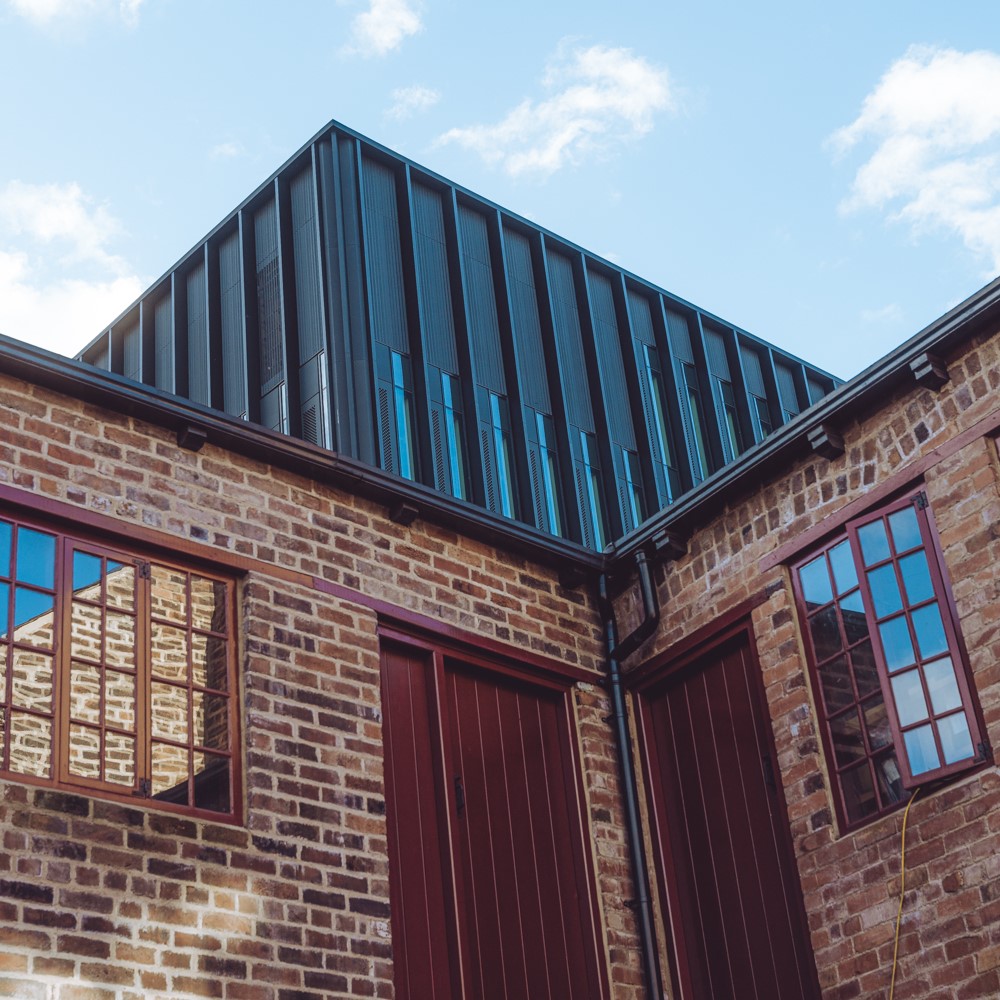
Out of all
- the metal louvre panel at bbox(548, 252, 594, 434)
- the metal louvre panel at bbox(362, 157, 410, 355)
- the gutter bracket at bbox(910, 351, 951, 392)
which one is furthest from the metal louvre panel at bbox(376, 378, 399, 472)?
the gutter bracket at bbox(910, 351, 951, 392)

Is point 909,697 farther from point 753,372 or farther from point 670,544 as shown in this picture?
point 753,372

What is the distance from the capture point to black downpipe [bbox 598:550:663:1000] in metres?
10.2

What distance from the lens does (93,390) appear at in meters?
9.19

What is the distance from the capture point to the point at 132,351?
75.9ft

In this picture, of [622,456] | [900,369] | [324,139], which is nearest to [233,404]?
[324,139]

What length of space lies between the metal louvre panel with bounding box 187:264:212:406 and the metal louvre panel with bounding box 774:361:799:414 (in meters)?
9.29

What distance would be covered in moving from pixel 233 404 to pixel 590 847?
11.1m

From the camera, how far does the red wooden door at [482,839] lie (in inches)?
372

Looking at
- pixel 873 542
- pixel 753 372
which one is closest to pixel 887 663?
pixel 873 542

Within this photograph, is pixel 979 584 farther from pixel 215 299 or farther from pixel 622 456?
pixel 215 299

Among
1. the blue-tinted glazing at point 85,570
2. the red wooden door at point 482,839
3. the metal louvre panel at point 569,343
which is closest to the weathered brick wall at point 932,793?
the red wooden door at point 482,839

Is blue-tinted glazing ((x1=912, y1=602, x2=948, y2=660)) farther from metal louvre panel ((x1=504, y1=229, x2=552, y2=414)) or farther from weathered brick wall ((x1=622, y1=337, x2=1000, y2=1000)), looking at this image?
metal louvre panel ((x1=504, y1=229, x2=552, y2=414))

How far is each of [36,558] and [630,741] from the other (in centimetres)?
444

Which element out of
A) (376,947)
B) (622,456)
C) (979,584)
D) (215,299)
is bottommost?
(376,947)
